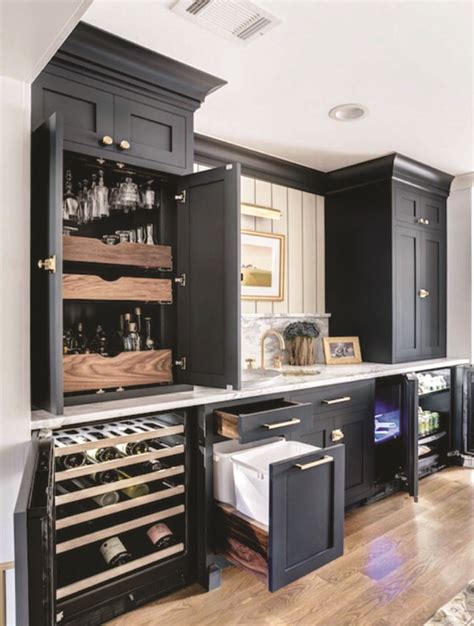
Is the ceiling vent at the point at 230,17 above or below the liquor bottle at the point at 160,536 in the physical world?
above

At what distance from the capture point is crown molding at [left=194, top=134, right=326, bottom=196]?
3.20 m

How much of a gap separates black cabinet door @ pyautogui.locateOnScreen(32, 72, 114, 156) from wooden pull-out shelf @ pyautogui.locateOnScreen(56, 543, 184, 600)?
71.6 inches

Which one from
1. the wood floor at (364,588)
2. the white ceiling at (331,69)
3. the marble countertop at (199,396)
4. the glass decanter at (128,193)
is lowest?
the wood floor at (364,588)

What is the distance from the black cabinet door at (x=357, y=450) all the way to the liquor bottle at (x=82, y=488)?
4.67ft

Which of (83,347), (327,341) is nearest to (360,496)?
(327,341)

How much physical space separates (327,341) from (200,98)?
209 centimetres

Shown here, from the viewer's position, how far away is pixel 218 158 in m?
3.27

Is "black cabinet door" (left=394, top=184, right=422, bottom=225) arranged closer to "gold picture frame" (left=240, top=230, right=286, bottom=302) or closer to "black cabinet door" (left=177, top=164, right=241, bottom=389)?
"gold picture frame" (left=240, top=230, right=286, bottom=302)

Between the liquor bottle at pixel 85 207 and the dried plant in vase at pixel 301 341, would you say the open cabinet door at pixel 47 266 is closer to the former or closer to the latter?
the liquor bottle at pixel 85 207

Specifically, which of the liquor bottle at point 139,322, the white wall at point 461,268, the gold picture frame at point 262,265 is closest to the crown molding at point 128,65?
the liquor bottle at point 139,322

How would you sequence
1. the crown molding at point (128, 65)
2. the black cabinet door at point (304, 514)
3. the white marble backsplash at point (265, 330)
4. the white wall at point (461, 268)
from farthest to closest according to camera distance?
the white wall at point (461, 268) < the white marble backsplash at point (265, 330) < the crown molding at point (128, 65) < the black cabinet door at point (304, 514)

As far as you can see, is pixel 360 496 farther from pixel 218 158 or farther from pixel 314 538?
pixel 218 158

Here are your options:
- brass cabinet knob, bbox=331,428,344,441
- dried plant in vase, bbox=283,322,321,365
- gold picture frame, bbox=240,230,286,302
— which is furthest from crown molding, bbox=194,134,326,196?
brass cabinet knob, bbox=331,428,344,441

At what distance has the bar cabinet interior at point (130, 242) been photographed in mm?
1915
